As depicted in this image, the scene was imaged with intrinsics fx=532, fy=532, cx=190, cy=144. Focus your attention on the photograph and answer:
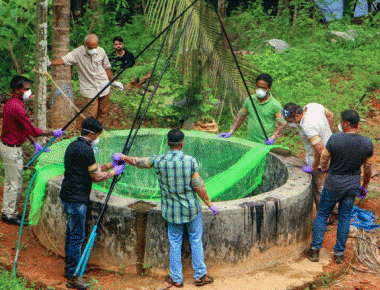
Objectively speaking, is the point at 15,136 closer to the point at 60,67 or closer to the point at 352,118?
the point at 60,67

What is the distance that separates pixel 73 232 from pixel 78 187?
1.44 ft

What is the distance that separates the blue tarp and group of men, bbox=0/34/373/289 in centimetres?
67

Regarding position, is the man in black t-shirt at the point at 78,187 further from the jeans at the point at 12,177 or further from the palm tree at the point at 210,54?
the palm tree at the point at 210,54

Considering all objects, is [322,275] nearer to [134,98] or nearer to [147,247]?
[147,247]

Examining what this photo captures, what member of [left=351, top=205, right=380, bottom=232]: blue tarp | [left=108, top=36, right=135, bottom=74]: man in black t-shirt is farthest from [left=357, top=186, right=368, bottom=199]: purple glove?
[left=108, top=36, right=135, bottom=74]: man in black t-shirt

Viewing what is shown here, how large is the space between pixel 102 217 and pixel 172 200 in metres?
0.84

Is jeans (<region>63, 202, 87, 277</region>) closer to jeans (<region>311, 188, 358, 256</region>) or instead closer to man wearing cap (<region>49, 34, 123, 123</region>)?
jeans (<region>311, 188, 358, 256</region>)

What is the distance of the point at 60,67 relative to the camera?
841 cm

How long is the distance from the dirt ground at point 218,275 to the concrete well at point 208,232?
0.10 metres

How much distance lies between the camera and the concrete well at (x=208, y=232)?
5164mm

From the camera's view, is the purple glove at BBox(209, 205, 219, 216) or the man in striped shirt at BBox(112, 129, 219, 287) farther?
the purple glove at BBox(209, 205, 219, 216)

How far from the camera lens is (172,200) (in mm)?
4887

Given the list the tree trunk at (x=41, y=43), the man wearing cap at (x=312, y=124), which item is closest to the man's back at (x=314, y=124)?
the man wearing cap at (x=312, y=124)

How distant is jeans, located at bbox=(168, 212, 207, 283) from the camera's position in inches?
195
